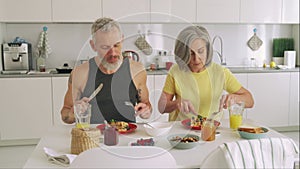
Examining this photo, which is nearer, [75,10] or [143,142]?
[143,142]

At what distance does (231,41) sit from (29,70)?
2494 mm

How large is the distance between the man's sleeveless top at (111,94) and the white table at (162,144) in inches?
5.7

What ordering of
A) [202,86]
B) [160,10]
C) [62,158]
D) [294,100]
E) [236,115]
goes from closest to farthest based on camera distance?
[62,158] → [236,115] → [202,86] → [160,10] → [294,100]

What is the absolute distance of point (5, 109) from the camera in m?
3.92

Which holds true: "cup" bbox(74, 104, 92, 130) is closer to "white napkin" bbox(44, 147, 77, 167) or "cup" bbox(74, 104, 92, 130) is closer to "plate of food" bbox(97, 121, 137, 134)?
"plate of food" bbox(97, 121, 137, 134)

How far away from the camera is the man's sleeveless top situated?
81.1 inches

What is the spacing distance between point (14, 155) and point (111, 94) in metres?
2.10

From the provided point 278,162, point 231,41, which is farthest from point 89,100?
point 231,41

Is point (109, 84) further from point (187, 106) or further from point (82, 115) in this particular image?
point (187, 106)

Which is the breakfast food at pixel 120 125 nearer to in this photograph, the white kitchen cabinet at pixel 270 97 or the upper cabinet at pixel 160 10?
the upper cabinet at pixel 160 10

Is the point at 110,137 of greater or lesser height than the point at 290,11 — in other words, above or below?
below

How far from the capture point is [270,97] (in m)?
4.38

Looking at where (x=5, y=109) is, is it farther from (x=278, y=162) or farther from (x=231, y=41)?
(x=278, y=162)

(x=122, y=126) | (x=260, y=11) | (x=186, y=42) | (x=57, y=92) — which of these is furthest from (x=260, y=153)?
(x=260, y=11)
